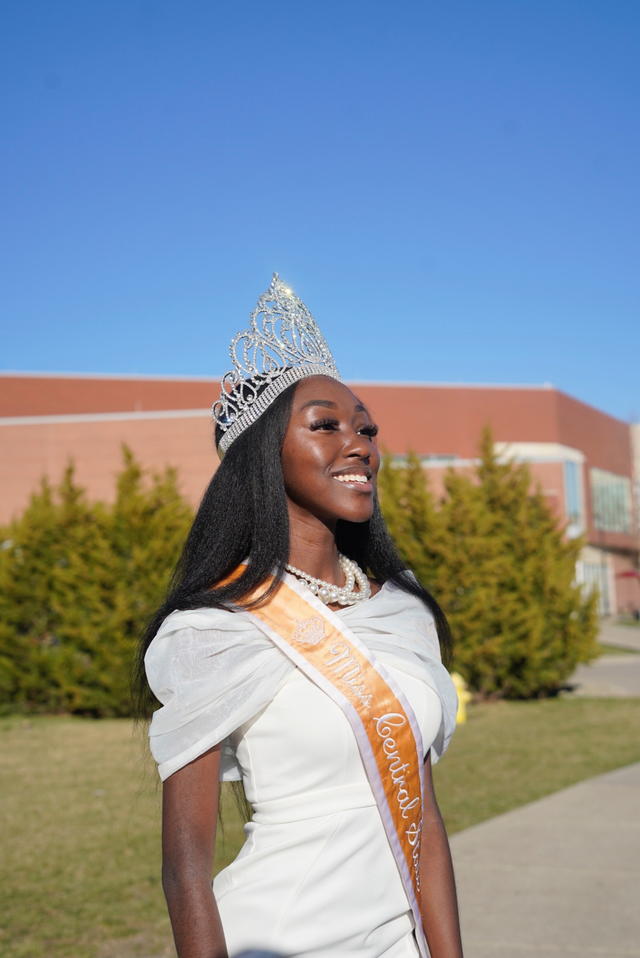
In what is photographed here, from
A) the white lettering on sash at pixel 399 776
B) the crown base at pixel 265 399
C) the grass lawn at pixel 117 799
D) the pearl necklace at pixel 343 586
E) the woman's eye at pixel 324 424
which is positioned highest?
the crown base at pixel 265 399

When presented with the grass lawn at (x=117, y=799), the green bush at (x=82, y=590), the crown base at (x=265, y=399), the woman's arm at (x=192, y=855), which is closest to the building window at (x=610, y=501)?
the grass lawn at (x=117, y=799)

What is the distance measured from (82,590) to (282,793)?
13490 millimetres

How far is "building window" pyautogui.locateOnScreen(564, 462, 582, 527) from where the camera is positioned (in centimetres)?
3697

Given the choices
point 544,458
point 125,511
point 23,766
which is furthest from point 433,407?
point 23,766

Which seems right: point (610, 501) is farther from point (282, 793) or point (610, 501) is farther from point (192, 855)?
point (192, 855)

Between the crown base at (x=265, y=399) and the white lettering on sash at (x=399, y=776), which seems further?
the crown base at (x=265, y=399)

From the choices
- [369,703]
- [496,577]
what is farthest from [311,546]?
[496,577]

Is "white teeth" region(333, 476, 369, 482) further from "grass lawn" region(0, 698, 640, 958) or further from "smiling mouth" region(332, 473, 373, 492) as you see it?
"grass lawn" region(0, 698, 640, 958)

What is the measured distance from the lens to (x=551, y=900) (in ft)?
16.9

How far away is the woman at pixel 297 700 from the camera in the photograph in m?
1.79

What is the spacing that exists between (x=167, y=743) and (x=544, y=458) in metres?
33.5

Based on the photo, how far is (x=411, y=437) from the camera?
38438 mm

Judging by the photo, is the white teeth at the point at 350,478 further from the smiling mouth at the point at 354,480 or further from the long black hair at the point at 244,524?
the long black hair at the point at 244,524

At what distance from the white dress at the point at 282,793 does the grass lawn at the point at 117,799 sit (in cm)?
40
